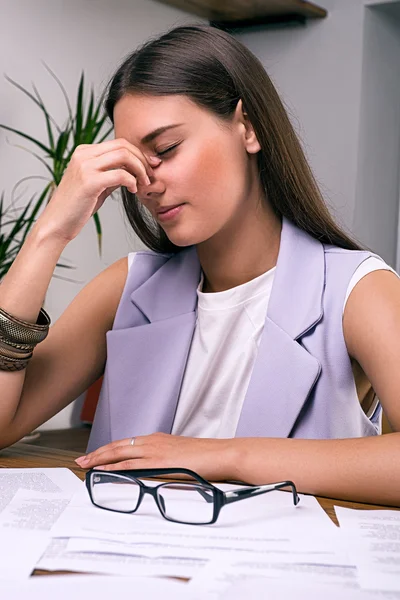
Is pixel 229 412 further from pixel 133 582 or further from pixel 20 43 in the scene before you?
pixel 20 43

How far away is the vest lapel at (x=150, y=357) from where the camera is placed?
1.37 metres

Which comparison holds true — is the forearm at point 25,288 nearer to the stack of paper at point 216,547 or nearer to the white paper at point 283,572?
the stack of paper at point 216,547

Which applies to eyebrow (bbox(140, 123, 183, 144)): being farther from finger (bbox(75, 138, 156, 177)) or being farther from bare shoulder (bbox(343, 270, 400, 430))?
bare shoulder (bbox(343, 270, 400, 430))

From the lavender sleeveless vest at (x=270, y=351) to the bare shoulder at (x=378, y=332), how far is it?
25 mm

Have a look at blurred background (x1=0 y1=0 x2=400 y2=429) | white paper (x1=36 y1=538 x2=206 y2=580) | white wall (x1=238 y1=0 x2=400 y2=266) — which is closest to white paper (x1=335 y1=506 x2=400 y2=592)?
white paper (x1=36 y1=538 x2=206 y2=580)

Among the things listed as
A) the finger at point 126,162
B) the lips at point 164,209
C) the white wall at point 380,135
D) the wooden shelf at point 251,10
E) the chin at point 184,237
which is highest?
the wooden shelf at point 251,10

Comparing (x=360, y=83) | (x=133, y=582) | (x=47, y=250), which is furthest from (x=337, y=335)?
(x=360, y=83)

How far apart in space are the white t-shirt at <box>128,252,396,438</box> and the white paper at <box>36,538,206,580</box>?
2.38 feet

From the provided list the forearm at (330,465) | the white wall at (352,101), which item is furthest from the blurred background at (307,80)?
the forearm at (330,465)

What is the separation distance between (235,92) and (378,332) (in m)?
0.48

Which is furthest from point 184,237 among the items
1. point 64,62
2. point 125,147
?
point 64,62

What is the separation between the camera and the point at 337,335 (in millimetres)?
1242

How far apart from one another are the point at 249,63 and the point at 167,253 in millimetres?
386

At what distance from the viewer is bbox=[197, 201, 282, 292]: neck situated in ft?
4.69
